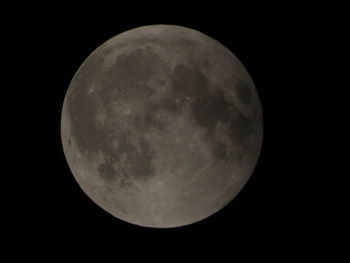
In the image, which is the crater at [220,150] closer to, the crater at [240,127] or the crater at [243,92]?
the crater at [240,127]

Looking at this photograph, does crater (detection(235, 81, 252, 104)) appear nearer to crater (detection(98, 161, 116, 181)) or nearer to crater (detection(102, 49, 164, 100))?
crater (detection(102, 49, 164, 100))

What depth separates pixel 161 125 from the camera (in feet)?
16.8

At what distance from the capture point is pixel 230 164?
5.55 m

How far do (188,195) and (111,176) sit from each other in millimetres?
923

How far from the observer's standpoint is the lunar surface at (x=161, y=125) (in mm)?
5172

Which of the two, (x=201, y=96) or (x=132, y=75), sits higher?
(x=132, y=75)

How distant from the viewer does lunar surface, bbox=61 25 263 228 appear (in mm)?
5172

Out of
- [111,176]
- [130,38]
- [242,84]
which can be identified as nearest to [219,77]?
[242,84]

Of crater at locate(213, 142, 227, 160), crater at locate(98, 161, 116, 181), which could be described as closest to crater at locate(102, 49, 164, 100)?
crater at locate(98, 161, 116, 181)

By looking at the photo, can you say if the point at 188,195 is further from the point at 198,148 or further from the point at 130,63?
the point at 130,63

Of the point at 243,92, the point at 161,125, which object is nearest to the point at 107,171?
the point at 161,125

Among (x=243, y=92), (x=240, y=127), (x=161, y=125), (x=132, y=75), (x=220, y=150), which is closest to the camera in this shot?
(x=161, y=125)

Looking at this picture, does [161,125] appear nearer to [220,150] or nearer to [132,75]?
[132,75]

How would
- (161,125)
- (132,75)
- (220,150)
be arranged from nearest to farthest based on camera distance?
1. (161,125)
2. (132,75)
3. (220,150)
